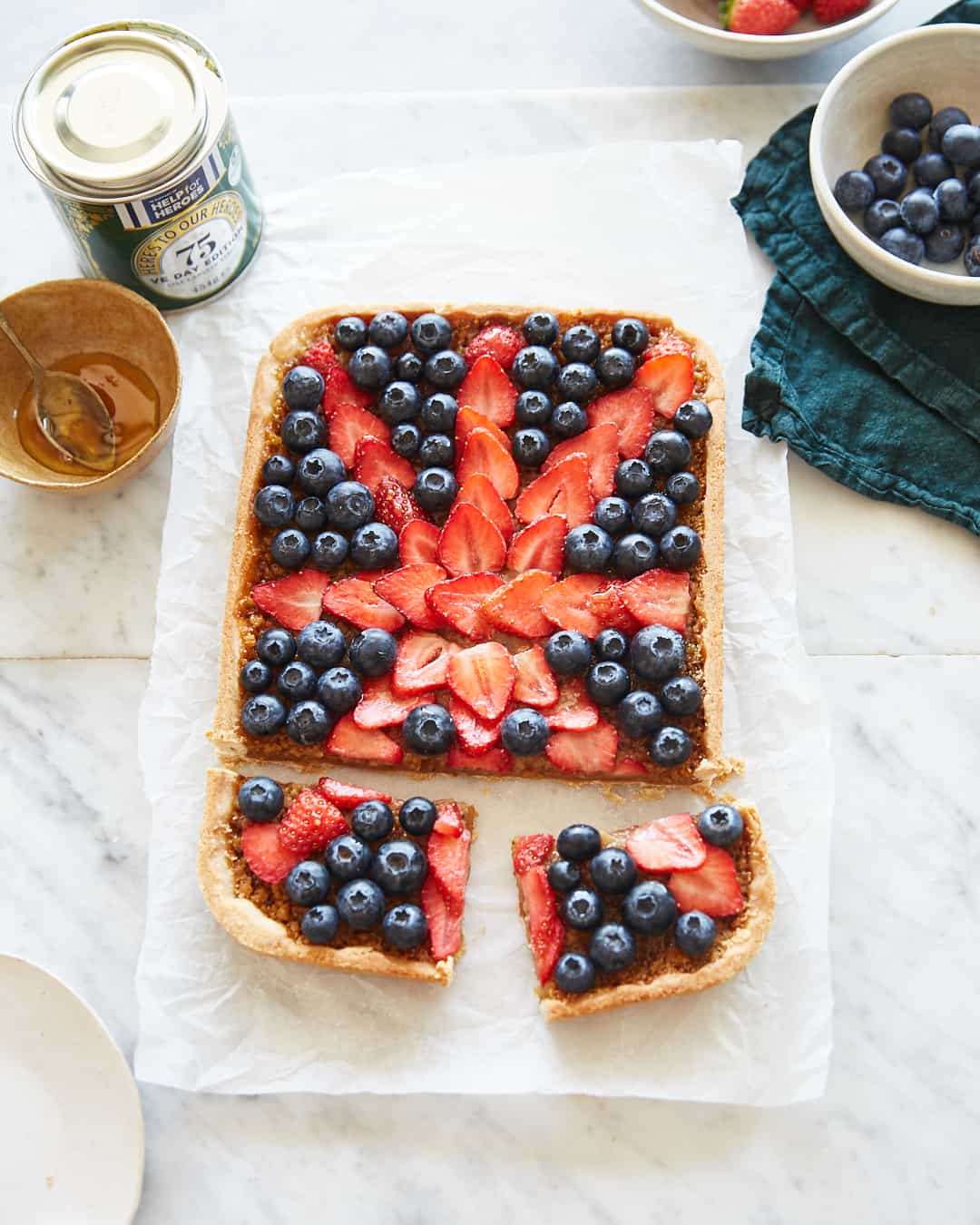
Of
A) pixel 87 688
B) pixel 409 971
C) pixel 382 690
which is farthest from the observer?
pixel 87 688

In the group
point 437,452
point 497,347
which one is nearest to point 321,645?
point 437,452

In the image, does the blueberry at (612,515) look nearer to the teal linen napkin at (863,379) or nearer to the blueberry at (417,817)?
the teal linen napkin at (863,379)

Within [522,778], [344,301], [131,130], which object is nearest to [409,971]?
[522,778]

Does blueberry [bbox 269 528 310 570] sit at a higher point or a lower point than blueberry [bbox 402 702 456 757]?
higher

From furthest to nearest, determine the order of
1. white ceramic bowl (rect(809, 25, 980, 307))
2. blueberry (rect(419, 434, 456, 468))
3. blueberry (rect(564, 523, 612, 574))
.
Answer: white ceramic bowl (rect(809, 25, 980, 307)) < blueberry (rect(419, 434, 456, 468)) < blueberry (rect(564, 523, 612, 574))

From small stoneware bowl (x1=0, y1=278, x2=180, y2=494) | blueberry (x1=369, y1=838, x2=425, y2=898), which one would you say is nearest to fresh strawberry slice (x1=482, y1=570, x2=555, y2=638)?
blueberry (x1=369, y1=838, x2=425, y2=898)

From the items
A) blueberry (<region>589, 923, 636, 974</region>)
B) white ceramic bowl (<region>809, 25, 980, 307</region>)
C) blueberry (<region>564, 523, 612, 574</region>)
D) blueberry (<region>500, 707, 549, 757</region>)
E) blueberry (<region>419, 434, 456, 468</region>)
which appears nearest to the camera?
blueberry (<region>589, 923, 636, 974</region>)

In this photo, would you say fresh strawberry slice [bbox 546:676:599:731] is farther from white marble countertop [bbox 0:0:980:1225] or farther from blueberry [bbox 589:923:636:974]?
white marble countertop [bbox 0:0:980:1225]

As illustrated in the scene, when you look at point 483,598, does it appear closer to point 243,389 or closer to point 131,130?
point 243,389
